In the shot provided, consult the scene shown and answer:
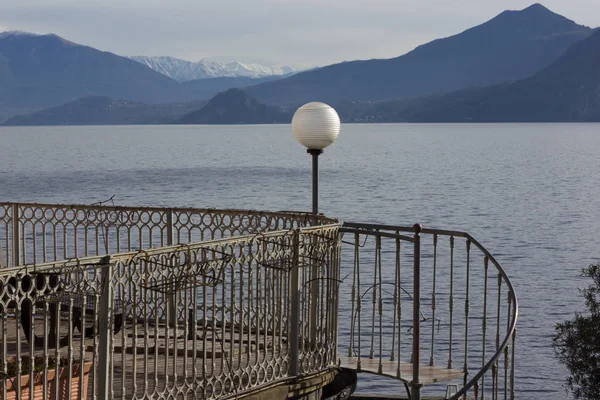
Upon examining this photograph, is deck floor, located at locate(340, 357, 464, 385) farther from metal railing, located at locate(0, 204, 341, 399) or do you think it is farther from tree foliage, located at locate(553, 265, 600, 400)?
tree foliage, located at locate(553, 265, 600, 400)

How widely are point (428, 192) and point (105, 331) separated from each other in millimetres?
53856

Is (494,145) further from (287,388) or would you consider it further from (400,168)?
(287,388)

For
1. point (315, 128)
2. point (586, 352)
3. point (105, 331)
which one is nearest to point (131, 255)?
point (105, 331)

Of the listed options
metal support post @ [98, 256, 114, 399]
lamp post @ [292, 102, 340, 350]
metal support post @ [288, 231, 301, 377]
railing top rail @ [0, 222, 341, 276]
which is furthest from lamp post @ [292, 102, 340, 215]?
metal support post @ [98, 256, 114, 399]

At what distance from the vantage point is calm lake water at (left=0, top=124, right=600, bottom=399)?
88.2 ft

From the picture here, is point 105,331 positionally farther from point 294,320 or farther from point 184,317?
point 294,320

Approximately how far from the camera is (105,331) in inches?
250

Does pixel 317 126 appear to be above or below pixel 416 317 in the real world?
above

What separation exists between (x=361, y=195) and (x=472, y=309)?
106 feet

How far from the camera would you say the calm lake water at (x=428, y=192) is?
1059 inches

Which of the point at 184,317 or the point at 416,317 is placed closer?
the point at 184,317

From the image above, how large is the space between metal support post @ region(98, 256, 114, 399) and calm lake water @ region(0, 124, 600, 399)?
1255 centimetres

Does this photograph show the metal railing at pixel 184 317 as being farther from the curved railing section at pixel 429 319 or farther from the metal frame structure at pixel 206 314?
the curved railing section at pixel 429 319

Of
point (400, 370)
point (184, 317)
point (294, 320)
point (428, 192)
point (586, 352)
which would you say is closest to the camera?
point (184, 317)
